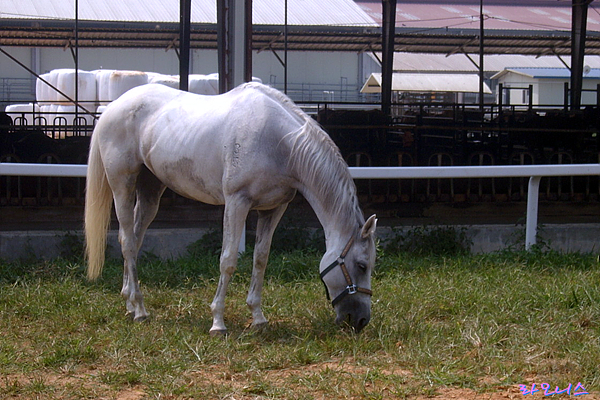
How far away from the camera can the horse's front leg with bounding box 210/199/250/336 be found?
14.7 feet

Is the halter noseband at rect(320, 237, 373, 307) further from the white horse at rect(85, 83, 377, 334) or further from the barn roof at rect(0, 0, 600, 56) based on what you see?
the barn roof at rect(0, 0, 600, 56)

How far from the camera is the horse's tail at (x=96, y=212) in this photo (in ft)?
17.6

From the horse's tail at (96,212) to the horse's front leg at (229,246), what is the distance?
1.28 m

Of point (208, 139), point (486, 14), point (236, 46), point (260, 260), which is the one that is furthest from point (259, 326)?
point (486, 14)

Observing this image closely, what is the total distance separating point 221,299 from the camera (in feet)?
15.0

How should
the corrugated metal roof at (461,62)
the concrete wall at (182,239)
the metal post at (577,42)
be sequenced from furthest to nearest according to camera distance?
the corrugated metal roof at (461,62) → the metal post at (577,42) → the concrete wall at (182,239)

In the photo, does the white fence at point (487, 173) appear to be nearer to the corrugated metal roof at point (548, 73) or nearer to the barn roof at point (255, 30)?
the barn roof at point (255, 30)

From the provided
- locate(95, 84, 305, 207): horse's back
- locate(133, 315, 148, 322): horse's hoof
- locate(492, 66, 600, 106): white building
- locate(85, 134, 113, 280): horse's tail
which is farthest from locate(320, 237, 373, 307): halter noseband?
locate(492, 66, 600, 106): white building

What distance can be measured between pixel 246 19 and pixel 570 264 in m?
4.09

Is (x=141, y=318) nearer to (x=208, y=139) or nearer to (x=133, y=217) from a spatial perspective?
(x=133, y=217)

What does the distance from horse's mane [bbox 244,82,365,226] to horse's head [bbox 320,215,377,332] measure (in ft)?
0.46

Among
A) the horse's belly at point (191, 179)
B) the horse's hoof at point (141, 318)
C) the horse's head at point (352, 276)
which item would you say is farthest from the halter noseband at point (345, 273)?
the horse's hoof at point (141, 318)

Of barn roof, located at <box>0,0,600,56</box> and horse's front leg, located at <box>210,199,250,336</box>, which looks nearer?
horse's front leg, located at <box>210,199,250,336</box>

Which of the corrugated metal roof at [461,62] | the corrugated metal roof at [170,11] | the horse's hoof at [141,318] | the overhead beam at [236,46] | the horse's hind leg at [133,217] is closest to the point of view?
the horse's hoof at [141,318]
